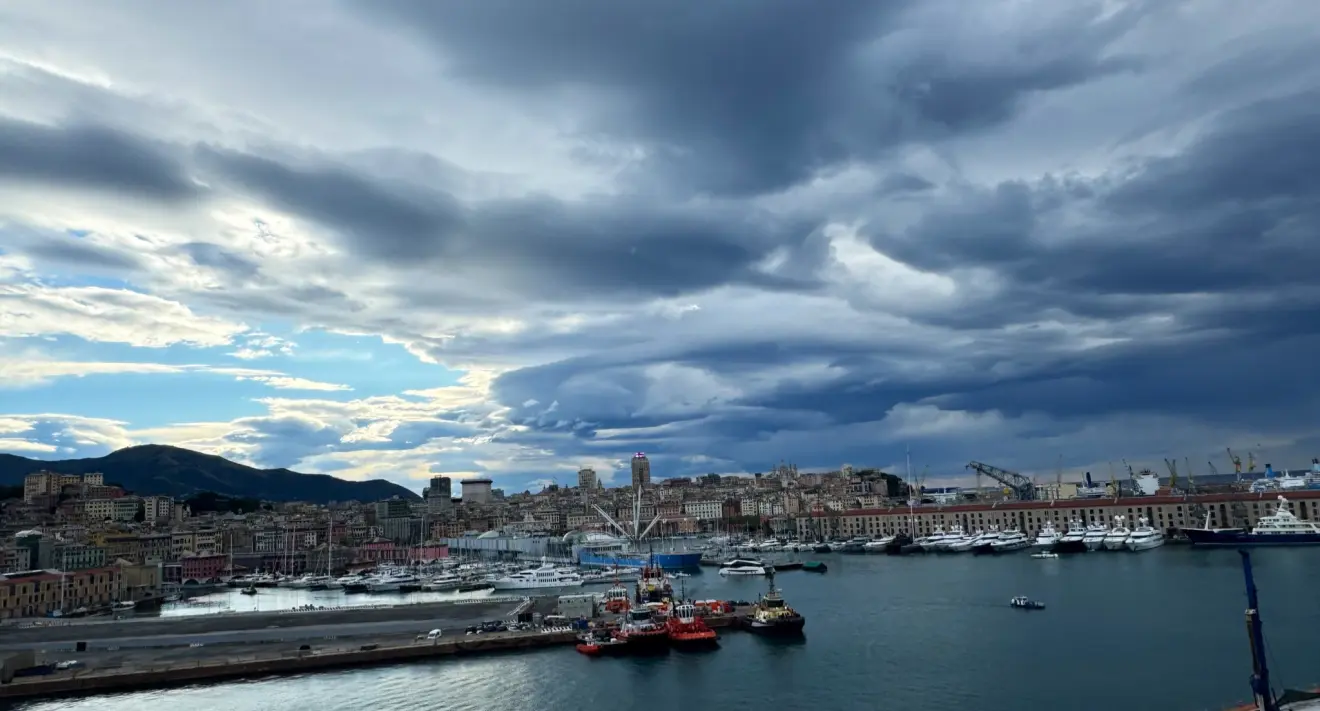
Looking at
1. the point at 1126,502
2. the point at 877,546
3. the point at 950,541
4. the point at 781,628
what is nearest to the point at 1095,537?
the point at 950,541

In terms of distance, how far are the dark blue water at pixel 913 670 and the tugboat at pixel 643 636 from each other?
1301 millimetres

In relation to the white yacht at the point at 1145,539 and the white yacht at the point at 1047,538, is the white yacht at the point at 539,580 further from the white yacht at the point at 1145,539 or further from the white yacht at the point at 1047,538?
the white yacht at the point at 1145,539

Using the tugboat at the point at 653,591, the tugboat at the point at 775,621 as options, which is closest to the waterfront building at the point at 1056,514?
the tugboat at the point at 653,591

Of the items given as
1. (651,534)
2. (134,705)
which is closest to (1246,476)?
(651,534)

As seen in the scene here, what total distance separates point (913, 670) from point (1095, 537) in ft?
161

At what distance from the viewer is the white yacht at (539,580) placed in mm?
56000

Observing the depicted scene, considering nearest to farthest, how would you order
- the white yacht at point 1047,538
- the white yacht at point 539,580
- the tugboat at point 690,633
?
1. the tugboat at point 690,633
2. the white yacht at point 539,580
3. the white yacht at point 1047,538

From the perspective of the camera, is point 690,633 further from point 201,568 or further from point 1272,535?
point 201,568

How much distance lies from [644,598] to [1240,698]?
75.1 feet

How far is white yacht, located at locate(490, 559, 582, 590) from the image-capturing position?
56.0 metres

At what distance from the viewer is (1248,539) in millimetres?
57188

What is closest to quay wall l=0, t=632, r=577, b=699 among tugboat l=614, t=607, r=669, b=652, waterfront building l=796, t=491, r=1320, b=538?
tugboat l=614, t=607, r=669, b=652

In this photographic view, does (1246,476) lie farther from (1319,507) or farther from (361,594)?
(361,594)

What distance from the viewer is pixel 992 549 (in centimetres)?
6750
